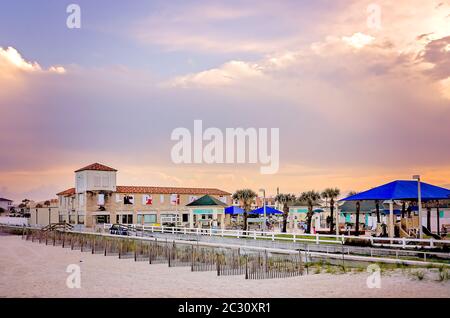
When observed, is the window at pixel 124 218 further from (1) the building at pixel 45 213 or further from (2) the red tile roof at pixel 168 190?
(1) the building at pixel 45 213

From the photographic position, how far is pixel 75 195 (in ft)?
216

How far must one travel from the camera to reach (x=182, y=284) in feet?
69.3

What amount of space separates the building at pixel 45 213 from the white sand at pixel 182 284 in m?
47.4

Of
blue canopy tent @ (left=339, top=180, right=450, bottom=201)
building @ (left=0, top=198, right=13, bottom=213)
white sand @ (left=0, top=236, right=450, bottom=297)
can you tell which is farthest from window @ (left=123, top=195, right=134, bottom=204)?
building @ (left=0, top=198, right=13, bottom=213)

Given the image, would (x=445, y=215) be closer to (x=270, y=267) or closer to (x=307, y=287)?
(x=270, y=267)

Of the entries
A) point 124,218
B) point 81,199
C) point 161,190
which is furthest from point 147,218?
point 81,199

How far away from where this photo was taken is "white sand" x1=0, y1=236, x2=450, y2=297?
58.3 ft

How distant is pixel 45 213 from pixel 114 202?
19.9 metres

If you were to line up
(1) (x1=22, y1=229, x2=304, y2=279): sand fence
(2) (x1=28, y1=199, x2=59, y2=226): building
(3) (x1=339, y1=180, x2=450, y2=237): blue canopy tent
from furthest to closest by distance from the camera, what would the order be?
1. (2) (x1=28, y1=199, x2=59, y2=226): building
2. (3) (x1=339, y1=180, x2=450, y2=237): blue canopy tent
3. (1) (x1=22, y1=229, x2=304, y2=279): sand fence

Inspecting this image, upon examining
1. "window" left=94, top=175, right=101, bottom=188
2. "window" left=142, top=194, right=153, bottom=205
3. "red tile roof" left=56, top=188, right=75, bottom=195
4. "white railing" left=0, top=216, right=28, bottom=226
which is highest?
"window" left=94, top=175, right=101, bottom=188

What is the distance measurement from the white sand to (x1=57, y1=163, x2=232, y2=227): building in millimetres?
34676

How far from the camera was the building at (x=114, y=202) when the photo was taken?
6256 centimetres

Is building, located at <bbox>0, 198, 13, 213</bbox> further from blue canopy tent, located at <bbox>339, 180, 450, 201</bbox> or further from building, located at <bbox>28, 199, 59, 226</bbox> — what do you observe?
blue canopy tent, located at <bbox>339, 180, 450, 201</bbox>

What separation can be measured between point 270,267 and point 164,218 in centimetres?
4451
